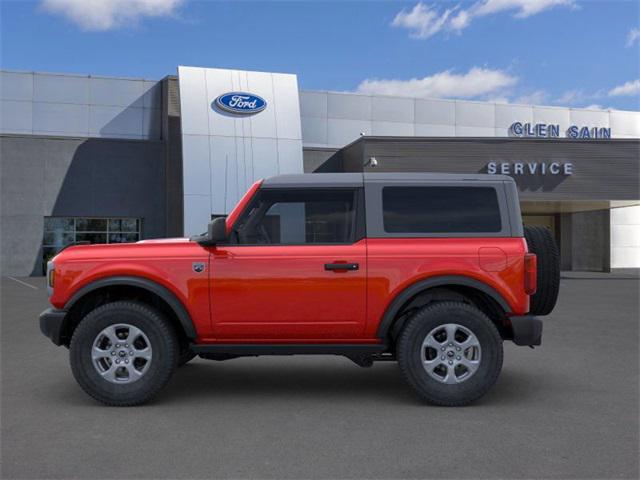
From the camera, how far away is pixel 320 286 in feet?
17.5

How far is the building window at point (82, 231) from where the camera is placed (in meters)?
28.5

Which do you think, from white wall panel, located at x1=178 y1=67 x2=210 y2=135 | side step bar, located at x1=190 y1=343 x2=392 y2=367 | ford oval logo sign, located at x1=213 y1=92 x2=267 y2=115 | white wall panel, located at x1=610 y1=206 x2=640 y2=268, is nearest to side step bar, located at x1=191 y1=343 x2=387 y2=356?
side step bar, located at x1=190 y1=343 x2=392 y2=367

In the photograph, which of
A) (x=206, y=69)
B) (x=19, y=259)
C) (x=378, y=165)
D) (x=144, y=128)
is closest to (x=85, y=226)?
(x=19, y=259)

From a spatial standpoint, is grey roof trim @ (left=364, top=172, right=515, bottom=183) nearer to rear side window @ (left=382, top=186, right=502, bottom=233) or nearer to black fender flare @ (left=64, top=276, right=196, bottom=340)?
rear side window @ (left=382, top=186, right=502, bottom=233)

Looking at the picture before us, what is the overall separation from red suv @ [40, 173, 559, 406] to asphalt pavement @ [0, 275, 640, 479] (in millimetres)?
420

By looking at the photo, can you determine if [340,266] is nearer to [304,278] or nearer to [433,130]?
[304,278]

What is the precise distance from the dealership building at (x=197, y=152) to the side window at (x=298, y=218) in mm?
19842

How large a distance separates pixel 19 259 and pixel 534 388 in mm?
27033

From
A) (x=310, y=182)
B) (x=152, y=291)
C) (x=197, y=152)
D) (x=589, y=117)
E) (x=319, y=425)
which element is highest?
(x=589, y=117)

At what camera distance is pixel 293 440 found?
4355 millimetres

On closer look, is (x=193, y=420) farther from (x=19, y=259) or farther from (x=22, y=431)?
(x=19, y=259)

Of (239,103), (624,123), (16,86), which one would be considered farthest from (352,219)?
(624,123)

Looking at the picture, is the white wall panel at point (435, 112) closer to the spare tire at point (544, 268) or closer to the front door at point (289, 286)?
the spare tire at point (544, 268)

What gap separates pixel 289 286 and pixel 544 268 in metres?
2.37
